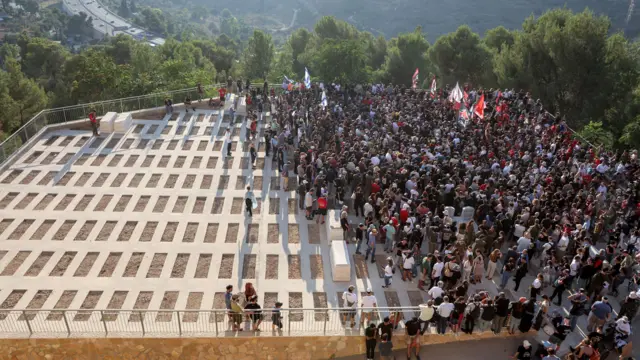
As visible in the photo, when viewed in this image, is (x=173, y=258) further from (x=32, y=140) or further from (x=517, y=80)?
(x=517, y=80)

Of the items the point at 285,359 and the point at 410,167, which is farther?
the point at 410,167

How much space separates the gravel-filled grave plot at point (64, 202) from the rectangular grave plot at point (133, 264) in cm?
498

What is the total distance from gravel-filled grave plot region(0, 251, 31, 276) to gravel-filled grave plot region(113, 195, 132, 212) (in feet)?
12.1

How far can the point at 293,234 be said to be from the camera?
18828 mm

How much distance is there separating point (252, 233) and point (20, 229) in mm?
9027

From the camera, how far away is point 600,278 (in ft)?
46.2

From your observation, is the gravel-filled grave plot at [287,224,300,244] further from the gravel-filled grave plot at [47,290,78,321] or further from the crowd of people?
the gravel-filled grave plot at [47,290,78,321]

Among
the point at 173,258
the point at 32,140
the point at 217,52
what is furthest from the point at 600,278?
the point at 217,52

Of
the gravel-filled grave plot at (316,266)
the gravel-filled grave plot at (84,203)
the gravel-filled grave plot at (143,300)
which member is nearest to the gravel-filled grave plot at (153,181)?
the gravel-filled grave plot at (84,203)

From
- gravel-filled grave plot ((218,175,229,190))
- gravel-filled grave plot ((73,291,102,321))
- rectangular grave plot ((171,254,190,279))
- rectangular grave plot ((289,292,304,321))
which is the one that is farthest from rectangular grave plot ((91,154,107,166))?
rectangular grave plot ((289,292,304,321))

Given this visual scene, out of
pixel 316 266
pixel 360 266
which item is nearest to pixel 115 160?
pixel 316 266

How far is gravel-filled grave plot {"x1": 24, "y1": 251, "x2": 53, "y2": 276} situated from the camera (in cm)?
1639

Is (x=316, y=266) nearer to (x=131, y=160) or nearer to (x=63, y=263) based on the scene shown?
(x=63, y=263)

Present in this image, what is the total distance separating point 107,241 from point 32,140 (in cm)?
1080
